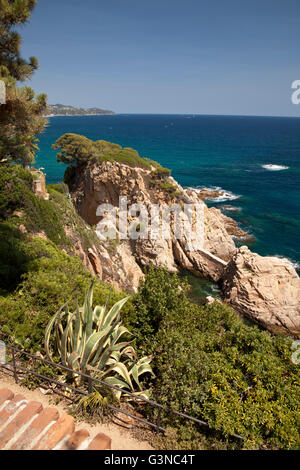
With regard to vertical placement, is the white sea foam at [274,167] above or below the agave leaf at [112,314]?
above

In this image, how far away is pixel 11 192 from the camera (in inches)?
464

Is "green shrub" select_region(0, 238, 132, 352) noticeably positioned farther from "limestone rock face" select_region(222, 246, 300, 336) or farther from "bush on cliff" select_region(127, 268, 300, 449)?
"limestone rock face" select_region(222, 246, 300, 336)

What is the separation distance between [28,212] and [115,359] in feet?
28.1

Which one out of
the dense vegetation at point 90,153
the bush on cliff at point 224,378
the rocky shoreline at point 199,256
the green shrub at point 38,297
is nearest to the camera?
the bush on cliff at point 224,378

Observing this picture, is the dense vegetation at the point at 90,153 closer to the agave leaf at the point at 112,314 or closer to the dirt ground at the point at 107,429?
the agave leaf at the point at 112,314

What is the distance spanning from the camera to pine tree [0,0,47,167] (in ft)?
18.8

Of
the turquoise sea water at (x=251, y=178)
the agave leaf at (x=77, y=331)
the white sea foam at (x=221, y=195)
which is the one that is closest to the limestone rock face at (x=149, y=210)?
the turquoise sea water at (x=251, y=178)

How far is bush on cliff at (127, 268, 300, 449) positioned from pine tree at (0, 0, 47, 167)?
540 centimetres

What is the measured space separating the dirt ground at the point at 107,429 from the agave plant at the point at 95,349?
63cm

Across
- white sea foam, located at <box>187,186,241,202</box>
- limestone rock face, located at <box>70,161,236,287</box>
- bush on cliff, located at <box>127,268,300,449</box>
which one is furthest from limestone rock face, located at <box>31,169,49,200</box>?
white sea foam, located at <box>187,186,241,202</box>

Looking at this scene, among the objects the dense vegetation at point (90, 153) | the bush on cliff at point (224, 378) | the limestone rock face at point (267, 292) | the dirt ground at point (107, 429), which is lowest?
the limestone rock face at point (267, 292)

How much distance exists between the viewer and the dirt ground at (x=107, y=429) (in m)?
4.37

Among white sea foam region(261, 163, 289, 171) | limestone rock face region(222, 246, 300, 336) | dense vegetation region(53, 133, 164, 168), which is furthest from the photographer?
white sea foam region(261, 163, 289, 171)
